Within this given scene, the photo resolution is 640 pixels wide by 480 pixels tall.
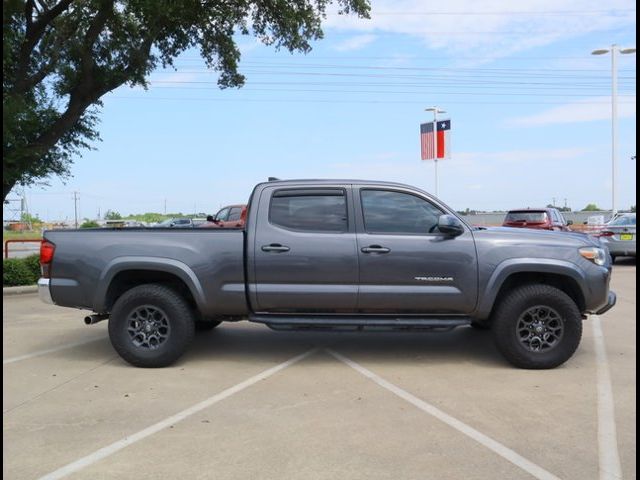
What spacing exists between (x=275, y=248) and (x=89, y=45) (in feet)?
35.5

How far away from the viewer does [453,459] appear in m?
3.73

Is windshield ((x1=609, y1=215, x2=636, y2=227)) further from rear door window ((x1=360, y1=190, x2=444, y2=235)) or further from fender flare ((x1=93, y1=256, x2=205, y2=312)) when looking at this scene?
fender flare ((x1=93, y1=256, x2=205, y2=312))

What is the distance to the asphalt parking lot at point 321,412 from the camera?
367cm

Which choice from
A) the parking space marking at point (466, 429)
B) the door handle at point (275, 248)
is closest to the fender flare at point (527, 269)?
the parking space marking at point (466, 429)

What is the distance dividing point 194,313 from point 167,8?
345 inches

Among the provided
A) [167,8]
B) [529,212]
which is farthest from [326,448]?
[529,212]

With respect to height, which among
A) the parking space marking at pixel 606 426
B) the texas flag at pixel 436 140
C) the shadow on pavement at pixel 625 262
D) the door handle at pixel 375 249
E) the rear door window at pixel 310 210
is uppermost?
the texas flag at pixel 436 140

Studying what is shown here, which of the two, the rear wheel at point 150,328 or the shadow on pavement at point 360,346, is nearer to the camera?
the rear wheel at point 150,328

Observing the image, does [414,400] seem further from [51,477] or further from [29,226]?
[29,226]

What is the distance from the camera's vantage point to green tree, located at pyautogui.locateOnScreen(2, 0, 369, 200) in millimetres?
12875

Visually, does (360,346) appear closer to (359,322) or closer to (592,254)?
(359,322)

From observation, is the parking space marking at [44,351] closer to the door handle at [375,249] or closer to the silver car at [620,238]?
the door handle at [375,249]

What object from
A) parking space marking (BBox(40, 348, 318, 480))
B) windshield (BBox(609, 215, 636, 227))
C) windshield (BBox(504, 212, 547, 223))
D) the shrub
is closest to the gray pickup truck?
parking space marking (BBox(40, 348, 318, 480))

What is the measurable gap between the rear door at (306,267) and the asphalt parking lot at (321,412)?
0.72 m
